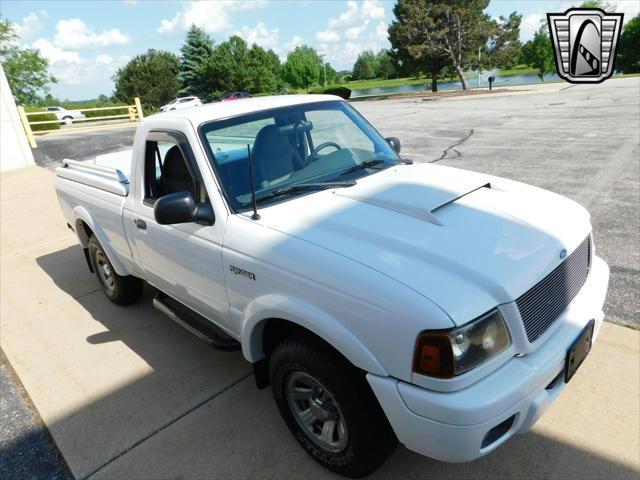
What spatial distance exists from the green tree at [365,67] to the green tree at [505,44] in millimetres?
95424

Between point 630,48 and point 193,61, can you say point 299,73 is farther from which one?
point 630,48

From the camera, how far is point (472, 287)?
184 centimetres

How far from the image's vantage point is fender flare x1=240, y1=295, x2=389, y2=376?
190 centimetres

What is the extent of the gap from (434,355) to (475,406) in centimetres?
25

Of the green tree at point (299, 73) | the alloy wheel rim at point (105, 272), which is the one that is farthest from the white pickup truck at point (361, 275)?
the green tree at point (299, 73)

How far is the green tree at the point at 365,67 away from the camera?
12700cm

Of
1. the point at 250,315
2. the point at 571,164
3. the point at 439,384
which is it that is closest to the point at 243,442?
the point at 250,315

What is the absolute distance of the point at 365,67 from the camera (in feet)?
418

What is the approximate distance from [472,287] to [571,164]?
7722mm

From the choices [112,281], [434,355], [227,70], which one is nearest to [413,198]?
[434,355]

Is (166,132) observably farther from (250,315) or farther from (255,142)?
(250,315)

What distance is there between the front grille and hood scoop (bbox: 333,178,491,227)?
1.80 feet

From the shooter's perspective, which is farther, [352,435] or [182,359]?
[182,359]

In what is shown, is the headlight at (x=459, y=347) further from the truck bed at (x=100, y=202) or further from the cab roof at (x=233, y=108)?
the truck bed at (x=100, y=202)
